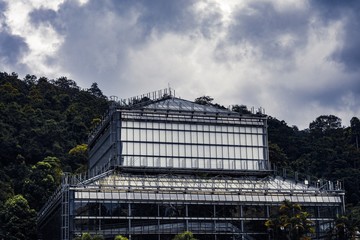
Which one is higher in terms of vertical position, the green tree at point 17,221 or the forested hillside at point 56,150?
the forested hillside at point 56,150

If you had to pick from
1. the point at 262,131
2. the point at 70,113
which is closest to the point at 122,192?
the point at 262,131

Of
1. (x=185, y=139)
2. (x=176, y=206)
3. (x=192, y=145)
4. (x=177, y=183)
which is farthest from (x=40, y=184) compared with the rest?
(x=176, y=206)

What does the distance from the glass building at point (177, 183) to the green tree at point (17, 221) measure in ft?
7.13

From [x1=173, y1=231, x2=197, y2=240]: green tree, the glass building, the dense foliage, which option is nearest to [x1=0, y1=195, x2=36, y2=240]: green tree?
the dense foliage

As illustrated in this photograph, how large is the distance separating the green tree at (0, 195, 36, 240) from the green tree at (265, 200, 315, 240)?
41256 millimetres

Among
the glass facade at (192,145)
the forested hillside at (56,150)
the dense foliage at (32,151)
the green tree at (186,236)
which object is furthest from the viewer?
the forested hillside at (56,150)

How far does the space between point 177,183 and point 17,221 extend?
98.5 ft

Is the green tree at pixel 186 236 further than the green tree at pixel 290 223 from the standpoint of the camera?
No

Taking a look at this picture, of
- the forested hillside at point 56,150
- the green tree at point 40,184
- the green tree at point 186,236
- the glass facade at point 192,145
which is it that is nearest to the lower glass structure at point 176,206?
the glass facade at point 192,145

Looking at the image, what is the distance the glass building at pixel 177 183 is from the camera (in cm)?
9594

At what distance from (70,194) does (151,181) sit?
43.4 ft

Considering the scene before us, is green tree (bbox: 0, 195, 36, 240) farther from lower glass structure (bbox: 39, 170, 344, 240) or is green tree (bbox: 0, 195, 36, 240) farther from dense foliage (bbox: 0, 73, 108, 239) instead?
lower glass structure (bbox: 39, 170, 344, 240)

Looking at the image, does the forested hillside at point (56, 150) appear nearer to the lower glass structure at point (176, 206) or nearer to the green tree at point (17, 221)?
the green tree at point (17, 221)

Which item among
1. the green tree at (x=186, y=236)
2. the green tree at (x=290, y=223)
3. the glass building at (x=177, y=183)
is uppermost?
the glass building at (x=177, y=183)
